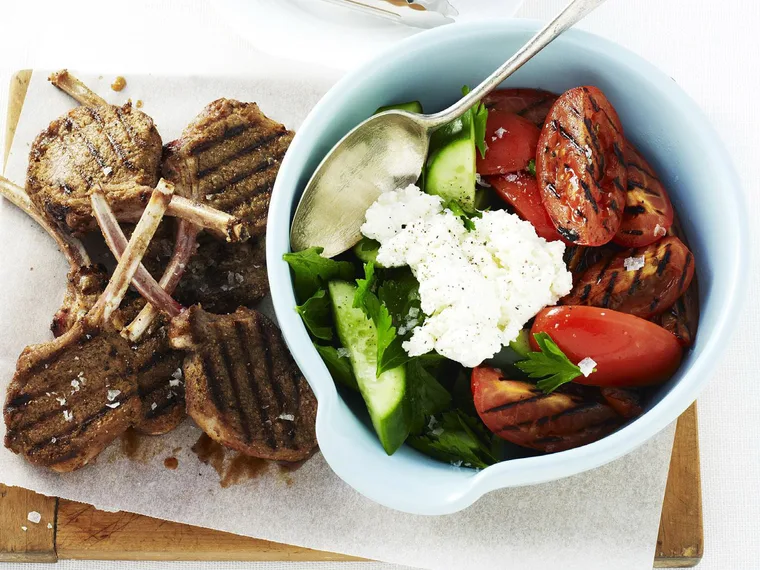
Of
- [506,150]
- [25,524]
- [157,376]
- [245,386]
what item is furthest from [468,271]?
[25,524]

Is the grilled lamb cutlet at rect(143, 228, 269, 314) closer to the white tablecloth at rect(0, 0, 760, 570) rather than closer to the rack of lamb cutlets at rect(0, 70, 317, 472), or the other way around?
the rack of lamb cutlets at rect(0, 70, 317, 472)

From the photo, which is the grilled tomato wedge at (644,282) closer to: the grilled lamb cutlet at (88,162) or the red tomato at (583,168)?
the red tomato at (583,168)

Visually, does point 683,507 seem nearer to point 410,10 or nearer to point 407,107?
point 407,107

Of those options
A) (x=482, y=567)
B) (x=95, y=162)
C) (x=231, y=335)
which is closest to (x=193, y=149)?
(x=95, y=162)

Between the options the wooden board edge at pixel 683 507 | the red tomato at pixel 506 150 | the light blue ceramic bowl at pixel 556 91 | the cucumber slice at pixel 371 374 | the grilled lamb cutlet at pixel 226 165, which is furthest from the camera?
the wooden board edge at pixel 683 507

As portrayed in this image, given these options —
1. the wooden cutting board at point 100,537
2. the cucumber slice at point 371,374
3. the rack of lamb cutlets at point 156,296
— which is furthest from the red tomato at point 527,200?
the wooden cutting board at point 100,537

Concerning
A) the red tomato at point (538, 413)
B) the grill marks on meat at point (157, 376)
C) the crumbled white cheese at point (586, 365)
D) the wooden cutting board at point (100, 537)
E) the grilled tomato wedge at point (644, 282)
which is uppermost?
the grilled tomato wedge at point (644, 282)
